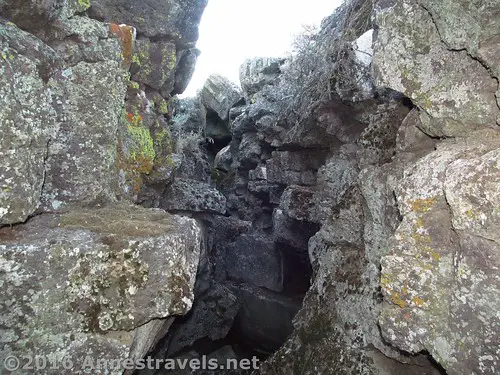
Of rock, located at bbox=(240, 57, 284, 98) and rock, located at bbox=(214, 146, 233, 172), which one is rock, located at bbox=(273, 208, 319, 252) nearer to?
rock, located at bbox=(214, 146, 233, 172)

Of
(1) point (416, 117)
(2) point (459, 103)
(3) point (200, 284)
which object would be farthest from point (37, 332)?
(3) point (200, 284)

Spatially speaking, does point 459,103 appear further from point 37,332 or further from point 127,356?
point 37,332

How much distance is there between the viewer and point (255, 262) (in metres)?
8.46

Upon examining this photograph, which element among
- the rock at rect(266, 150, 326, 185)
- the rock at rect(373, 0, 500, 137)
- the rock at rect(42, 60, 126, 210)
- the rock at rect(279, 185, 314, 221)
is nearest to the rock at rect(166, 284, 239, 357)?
the rock at rect(279, 185, 314, 221)

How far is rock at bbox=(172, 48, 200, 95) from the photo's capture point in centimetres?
570

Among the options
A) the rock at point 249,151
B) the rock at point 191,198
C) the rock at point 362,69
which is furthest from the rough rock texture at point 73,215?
the rock at point 249,151

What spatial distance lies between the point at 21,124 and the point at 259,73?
925cm

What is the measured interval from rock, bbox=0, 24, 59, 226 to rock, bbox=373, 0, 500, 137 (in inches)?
86.3

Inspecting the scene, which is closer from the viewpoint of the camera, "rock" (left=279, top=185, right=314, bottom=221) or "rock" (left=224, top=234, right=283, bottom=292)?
"rock" (left=279, top=185, right=314, bottom=221)

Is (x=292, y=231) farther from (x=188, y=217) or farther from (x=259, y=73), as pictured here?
(x=259, y=73)

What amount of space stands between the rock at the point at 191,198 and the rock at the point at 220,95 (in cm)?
614

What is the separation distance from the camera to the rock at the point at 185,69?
18.7ft

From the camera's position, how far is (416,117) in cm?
290

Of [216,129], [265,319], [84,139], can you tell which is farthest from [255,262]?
[84,139]
